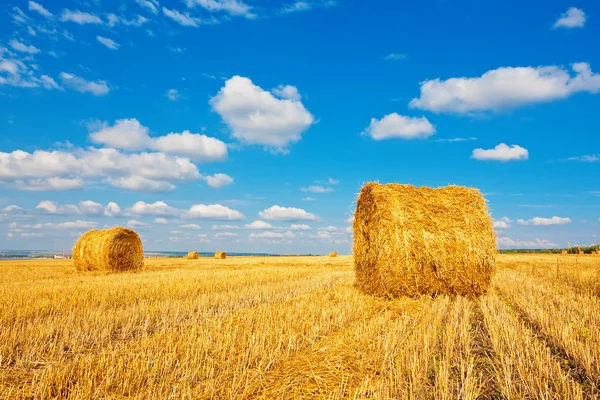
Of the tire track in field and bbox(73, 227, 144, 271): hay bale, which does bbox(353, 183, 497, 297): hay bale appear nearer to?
the tire track in field

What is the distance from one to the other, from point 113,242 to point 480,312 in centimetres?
1648

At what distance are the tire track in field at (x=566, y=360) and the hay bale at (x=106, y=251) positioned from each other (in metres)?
17.1

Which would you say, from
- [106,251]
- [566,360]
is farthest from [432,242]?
[106,251]

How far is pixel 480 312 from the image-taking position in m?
7.43

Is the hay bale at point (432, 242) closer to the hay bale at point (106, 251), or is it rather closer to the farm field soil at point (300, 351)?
the farm field soil at point (300, 351)

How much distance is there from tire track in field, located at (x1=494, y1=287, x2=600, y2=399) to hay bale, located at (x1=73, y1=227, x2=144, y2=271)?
17051mm

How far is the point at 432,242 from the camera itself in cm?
896

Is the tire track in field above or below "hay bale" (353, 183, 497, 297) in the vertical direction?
below

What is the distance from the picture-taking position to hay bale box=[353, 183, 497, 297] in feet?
29.5

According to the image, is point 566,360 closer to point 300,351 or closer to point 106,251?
point 300,351

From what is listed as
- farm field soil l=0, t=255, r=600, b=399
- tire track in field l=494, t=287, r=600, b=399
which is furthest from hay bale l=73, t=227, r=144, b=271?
tire track in field l=494, t=287, r=600, b=399

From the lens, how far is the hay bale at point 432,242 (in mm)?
8984

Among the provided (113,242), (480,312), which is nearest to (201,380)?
(480,312)

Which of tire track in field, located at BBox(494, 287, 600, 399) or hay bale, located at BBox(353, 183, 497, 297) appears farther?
hay bale, located at BBox(353, 183, 497, 297)
